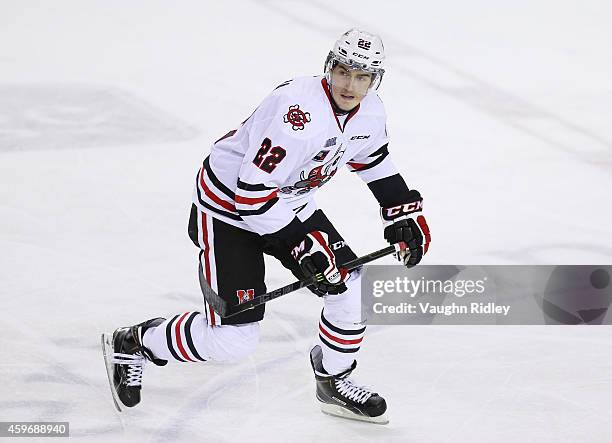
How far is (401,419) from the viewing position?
3000mm

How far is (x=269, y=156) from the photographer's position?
2.61 metres

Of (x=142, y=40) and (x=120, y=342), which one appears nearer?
(x=120, y=342)

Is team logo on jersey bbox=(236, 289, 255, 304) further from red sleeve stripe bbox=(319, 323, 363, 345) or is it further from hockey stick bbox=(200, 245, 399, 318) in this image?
red sleeve stripe bbox=(319, 323, 363, 345)

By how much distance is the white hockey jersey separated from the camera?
2.62 m

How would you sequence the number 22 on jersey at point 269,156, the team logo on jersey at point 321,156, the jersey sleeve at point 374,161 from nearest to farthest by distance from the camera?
1. the number 22 on jersey at point 269,156
2. the team logo on jersey at point 321,156
3. the jersey sleeve at point 374,161

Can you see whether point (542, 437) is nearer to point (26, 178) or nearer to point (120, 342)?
point (120, 342)

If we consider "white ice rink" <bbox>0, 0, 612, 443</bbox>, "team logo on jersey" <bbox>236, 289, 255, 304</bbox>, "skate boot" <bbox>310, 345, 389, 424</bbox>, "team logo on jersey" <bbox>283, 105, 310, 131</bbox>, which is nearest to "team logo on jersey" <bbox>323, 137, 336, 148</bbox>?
"team logo on jersey" <bbox>283, 105, 310, 131</bbox>

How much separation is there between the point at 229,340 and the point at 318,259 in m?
0.39

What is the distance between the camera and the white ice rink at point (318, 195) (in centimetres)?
305

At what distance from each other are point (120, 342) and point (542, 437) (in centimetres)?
128

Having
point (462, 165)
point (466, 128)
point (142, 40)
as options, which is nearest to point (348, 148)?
point (462, 165)

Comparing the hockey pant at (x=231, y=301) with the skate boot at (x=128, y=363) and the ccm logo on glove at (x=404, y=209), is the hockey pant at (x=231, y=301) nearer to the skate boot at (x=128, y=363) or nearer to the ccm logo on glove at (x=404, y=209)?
the skate boot at (x=128, y=363)

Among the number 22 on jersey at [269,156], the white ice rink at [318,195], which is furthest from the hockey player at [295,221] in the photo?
the white ice rink at [318,195]

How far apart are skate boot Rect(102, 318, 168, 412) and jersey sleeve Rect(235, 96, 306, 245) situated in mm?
560
